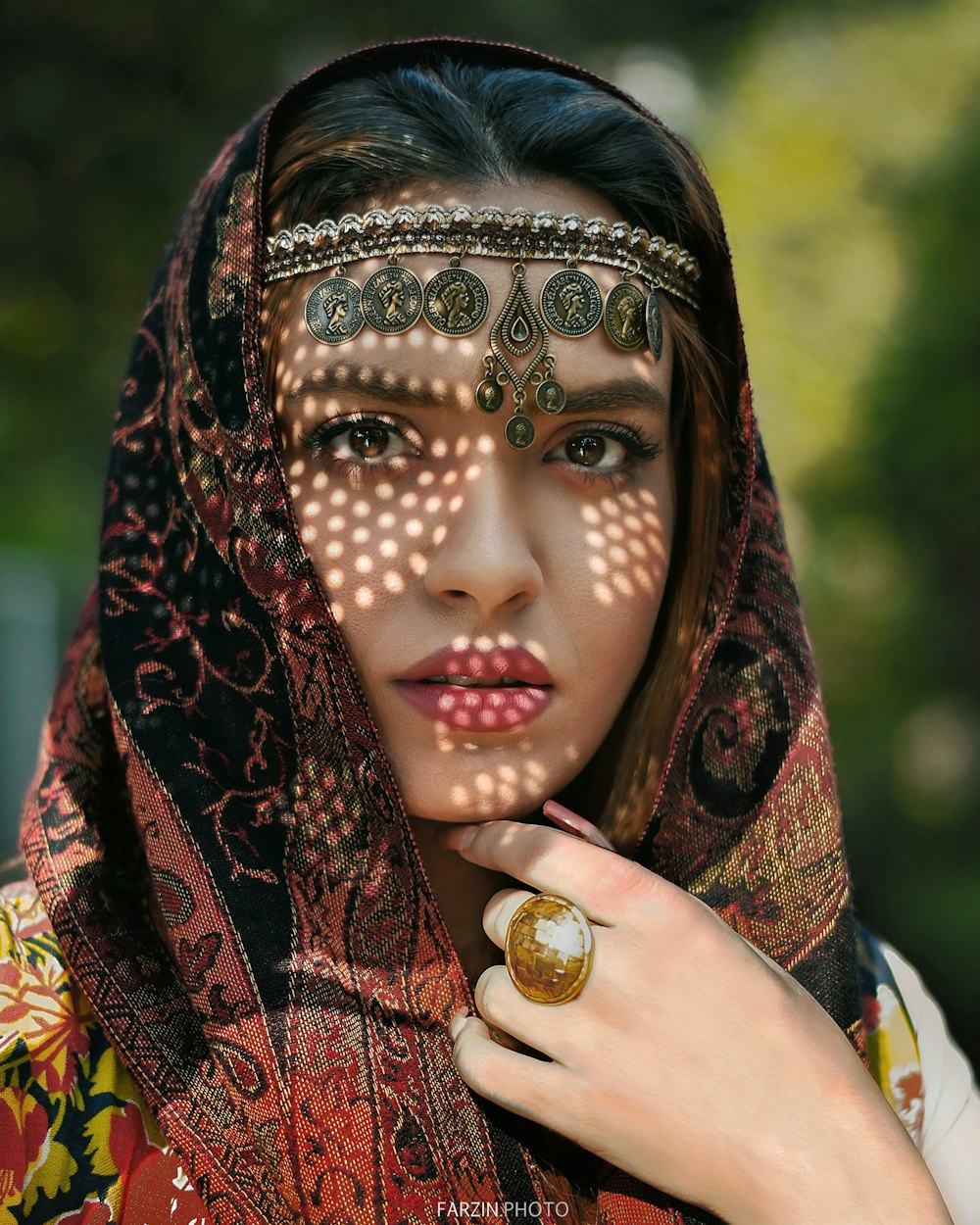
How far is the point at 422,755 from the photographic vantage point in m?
1.79

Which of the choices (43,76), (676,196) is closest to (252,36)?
(43,76)

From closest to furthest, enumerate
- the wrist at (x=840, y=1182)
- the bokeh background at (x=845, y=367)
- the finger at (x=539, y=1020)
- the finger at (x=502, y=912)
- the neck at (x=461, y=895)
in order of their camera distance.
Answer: the wrist at (x=840, y=1182) < the finger at (x=539, y=1020) < the finger at (x=502, y=912) < the neck at (x=461, y=895) < the bokeh background at (x=845, y=367)

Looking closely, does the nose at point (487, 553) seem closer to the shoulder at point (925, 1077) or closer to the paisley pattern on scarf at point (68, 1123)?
the paisley pattern on scarf at point (68, 1123)

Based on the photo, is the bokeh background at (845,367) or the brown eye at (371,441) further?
the bokeh background at (845,367)

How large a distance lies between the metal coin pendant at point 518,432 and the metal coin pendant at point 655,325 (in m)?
0.28

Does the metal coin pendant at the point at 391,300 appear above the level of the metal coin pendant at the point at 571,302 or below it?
below

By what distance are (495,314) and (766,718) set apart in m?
0.83

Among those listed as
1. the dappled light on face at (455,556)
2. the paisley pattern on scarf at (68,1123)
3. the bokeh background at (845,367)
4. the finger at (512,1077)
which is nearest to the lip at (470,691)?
the dappled light on face at (455,556)

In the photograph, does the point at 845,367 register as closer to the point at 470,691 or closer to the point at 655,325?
the point at 655,325

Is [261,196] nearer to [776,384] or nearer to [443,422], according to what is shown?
[443,422]

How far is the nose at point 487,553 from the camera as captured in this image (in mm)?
1695

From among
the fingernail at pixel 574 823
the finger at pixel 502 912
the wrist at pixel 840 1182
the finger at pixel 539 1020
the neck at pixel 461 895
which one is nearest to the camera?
the wrist at pixel 840 1182

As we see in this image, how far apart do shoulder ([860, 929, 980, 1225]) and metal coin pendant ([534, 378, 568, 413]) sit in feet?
4.15

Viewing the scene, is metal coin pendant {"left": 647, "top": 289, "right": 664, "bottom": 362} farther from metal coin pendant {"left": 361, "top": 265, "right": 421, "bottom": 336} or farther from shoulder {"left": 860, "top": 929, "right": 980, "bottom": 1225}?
shoulder {"left": 860, "top": 929, "right": 980, "bottom": 1225}
